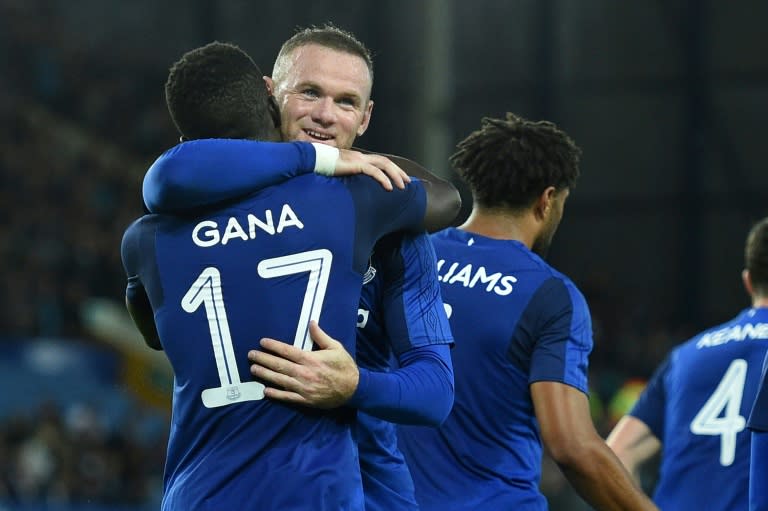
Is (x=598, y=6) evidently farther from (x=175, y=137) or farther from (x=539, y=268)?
(x=539, y=268)

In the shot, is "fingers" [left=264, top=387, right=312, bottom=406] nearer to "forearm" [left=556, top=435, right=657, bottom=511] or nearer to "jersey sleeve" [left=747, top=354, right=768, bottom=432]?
"forearm" [left=556, top=435, right=657, bottom=511]

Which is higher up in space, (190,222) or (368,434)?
(190,222)

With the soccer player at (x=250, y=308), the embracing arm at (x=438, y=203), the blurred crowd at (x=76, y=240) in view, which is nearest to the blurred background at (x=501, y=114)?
the blurred crowd at (x=76, y=240)

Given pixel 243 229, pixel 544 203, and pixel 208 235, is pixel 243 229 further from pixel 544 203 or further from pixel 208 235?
pixel 544 203

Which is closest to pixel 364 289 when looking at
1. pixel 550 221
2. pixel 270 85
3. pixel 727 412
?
pixel 270 85

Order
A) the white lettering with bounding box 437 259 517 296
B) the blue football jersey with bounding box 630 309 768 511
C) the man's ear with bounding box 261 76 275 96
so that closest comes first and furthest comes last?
the man's ear with bounding box 261 76 275 96 → the white lettering with bounding box 437 259 517 296 → the blue football jersey with bounding box 630 309 768 511

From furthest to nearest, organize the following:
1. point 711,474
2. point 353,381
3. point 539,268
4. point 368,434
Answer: point 711,474, point 539,268, point 368,434, point 353,381

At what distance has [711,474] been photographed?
4.50m

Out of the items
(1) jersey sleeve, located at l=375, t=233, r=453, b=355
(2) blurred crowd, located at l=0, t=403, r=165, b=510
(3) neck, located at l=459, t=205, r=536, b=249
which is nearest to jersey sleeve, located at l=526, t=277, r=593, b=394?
(3) neck, located at l=459, t=205, r=536, b=249

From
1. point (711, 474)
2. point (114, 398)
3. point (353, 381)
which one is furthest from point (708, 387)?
point (114, 398)

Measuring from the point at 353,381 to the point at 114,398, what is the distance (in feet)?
40.1

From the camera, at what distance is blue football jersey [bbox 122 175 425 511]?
2691 mm

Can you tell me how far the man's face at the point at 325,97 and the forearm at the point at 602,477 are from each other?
1.04m

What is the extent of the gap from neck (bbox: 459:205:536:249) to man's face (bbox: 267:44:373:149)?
2.38 feet
